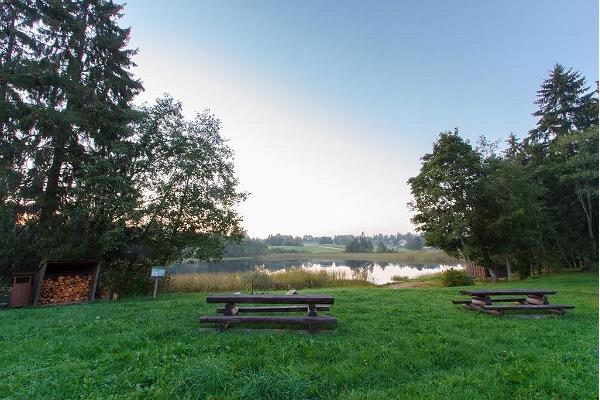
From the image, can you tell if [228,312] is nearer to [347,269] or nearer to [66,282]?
[66,282]

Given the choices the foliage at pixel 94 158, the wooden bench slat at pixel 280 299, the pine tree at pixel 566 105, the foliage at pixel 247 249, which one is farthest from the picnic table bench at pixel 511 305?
the foliage at pixel 247 249

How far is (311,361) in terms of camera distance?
3.78 m

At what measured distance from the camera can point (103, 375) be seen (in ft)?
11.4

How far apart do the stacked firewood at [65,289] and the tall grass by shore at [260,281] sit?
3281mm

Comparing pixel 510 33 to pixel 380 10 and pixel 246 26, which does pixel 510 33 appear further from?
pixel 246 26

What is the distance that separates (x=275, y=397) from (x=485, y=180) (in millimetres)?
18929

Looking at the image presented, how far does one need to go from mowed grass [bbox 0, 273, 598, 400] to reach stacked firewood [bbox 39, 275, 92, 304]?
5240mm

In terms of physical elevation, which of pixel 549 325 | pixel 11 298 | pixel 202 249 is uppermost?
pixel 202 249

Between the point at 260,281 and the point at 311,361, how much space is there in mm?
12538

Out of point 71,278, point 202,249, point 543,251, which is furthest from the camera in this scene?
point 543,251

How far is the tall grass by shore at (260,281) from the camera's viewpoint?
48.6 feet

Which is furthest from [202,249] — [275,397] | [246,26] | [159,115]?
[275,397]

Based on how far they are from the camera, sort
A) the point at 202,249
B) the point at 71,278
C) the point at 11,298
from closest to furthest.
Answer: the point at 11,298 < the point at 71,278 < the point at 202,249

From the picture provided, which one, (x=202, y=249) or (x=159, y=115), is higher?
(x=159, y=115)
